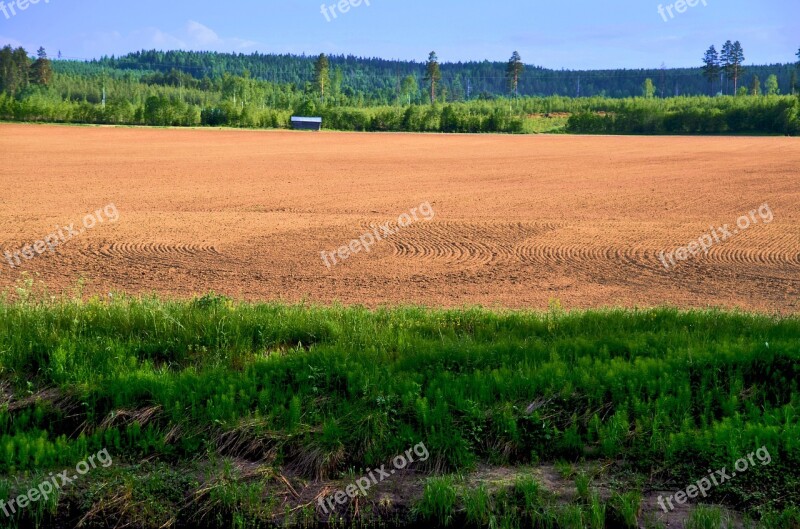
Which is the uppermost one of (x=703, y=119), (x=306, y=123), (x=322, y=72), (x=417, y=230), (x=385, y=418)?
(x=322, y=72)

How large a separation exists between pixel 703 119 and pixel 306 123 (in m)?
58.8

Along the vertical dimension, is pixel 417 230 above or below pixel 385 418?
above

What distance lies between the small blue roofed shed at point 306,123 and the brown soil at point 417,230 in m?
69.9

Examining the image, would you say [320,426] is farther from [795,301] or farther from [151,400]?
[795,301]

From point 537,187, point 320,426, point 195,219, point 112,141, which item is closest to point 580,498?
point 320,426

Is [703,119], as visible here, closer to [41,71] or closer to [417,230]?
[417,230]

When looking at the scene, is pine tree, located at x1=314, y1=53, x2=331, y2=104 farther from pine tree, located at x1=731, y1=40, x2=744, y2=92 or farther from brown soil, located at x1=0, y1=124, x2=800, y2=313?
brown soil, located at x1=0, y1=124, x2=800, y2=313

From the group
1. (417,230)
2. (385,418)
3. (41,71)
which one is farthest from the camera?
(41,71)

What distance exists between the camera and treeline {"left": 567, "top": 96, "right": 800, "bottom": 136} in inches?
4414

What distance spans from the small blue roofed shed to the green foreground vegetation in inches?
4411

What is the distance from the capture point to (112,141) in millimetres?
72688

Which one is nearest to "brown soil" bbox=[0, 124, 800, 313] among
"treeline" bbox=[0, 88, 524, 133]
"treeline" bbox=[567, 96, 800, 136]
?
"treeline" bbox=[0, 88, 524, 133]

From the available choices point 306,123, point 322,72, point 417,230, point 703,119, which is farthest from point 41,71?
point 417,230

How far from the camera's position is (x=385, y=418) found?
23.9 feet
